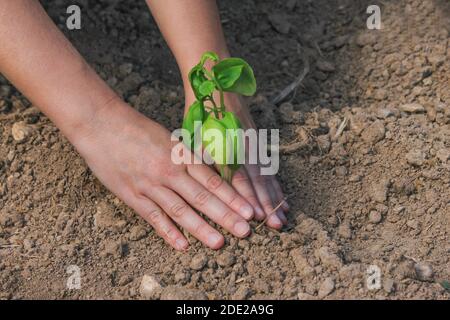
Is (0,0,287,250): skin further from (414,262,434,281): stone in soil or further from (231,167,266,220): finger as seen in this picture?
(414,262,434,281): stone in soil

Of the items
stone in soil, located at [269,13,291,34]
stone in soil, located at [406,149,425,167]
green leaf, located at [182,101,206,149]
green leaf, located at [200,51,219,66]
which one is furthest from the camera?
stone in soil, located at [269,13,291,34]

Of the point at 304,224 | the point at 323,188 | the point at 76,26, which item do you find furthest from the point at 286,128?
the point at 76,26

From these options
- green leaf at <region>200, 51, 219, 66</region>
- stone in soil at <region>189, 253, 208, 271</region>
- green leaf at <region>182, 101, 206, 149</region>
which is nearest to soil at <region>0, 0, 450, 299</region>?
stone in soil at <region>189, 253, 208, 271</region>

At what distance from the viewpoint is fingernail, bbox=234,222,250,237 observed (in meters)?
1.60

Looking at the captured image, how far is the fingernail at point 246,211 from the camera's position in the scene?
1.62 metres

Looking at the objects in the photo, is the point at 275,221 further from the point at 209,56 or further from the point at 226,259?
the point at 209,56

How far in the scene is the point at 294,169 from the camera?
5.97 ft

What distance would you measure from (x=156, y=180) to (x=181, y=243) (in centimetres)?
16

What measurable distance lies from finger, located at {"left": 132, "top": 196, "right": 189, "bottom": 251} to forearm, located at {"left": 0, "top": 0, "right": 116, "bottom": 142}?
232 mm

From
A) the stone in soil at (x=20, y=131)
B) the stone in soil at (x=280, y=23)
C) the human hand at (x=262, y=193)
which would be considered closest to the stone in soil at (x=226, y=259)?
the human hand at (x=262, y=193)

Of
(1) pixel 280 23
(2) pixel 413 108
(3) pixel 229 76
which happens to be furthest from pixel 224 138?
(1) pixel 280 23

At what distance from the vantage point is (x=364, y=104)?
82.0 inches

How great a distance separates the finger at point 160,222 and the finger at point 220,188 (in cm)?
12

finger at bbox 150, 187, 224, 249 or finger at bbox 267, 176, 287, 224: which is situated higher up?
finger at bbox 150, 187, 224, 249
